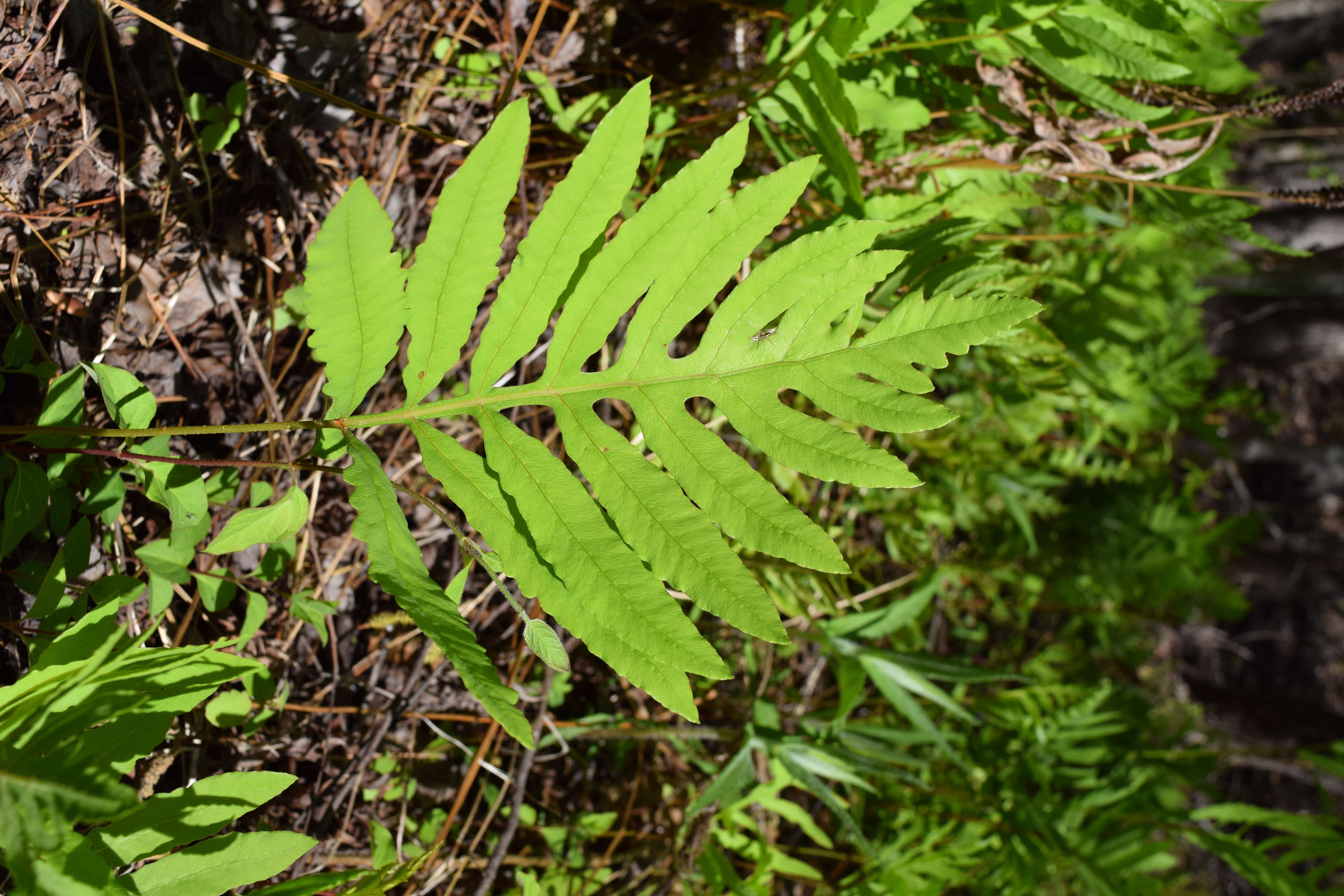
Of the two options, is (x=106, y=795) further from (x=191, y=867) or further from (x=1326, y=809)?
(x=1326, y=809)

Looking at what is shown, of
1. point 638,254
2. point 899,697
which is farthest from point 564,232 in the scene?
point 899,697

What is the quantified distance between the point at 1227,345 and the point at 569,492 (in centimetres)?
712

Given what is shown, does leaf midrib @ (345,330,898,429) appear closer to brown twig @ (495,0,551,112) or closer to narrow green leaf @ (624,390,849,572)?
narrow green leaf @ (624,390,849,572)

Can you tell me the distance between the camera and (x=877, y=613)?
8.41 feet

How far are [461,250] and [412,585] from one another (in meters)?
0.51

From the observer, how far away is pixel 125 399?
4.49 ft

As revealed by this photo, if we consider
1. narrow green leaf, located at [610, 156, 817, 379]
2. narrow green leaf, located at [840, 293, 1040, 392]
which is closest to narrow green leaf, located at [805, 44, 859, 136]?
narrow green leaf, located at [610, 156, 817, 379]

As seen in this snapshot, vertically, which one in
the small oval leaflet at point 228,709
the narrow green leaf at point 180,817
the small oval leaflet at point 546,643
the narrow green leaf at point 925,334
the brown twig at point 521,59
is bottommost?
the small oval leaflet at point 228,709

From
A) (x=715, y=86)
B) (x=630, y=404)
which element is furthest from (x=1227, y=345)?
(x=630, y=404)

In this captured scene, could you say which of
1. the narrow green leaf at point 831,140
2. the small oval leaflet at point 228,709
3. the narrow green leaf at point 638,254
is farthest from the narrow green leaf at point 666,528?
the small oval leaflet at point 228,709

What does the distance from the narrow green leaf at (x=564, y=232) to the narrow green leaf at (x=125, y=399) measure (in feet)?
1.96

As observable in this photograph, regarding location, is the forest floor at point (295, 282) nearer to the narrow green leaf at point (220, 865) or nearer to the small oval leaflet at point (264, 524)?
the narrow green leaf at point (220, 865)

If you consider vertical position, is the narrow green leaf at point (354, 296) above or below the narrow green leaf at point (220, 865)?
above

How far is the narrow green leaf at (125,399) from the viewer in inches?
52.0
